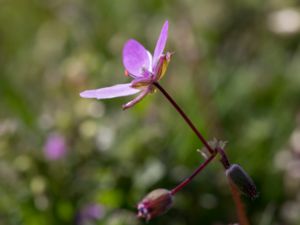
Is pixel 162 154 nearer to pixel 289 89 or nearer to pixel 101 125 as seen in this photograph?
pixel 101 125

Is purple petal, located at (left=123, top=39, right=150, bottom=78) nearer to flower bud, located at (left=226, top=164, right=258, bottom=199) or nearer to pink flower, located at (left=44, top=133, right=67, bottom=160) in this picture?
flower bud, located at (left=226, top=164, right=258, bottom=199)

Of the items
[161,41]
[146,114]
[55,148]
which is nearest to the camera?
[161,41]

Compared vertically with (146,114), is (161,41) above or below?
below

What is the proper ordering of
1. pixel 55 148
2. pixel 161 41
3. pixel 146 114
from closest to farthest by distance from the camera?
pixel 161 41 < pixel 55 148 < pixel 146 114

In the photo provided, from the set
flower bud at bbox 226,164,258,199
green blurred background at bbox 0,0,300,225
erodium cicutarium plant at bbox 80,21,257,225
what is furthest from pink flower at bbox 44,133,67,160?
flower bud at bbox 226,164,258,199

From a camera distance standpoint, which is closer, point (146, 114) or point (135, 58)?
point (135, 58)

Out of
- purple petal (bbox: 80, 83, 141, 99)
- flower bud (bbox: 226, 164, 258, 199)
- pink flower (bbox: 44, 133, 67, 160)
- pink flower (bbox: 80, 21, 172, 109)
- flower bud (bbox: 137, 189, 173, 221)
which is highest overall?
pink flower (bbox: 44, 133, 67, 160)

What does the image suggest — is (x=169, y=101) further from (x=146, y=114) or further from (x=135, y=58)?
(x=146, y=114)

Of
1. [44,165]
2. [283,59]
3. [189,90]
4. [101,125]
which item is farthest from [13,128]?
[283,59]

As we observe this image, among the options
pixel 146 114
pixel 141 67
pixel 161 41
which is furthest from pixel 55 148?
pixel 161 41
